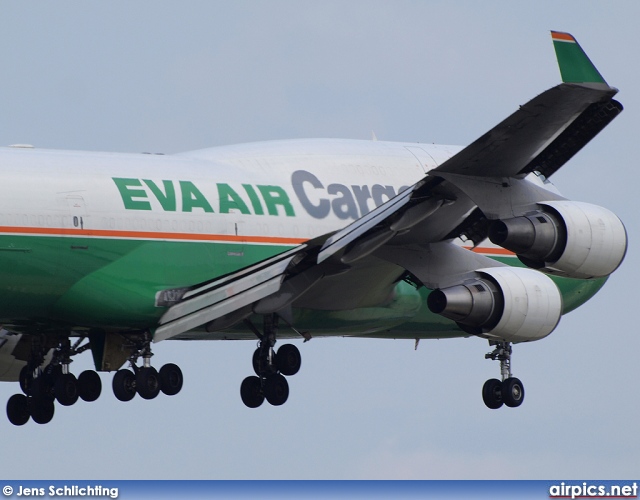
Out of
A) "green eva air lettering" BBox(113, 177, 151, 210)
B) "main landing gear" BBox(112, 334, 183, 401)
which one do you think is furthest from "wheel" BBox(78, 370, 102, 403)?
"green eva air lettering" BBox(113, 177, 151, 210)

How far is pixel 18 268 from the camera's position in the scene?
28.5m

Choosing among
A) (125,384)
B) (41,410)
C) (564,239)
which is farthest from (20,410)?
(564,239)

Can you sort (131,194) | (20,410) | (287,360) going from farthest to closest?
(20,410)
(287,360)
(131,194)

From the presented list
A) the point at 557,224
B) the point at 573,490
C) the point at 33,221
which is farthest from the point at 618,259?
the point at 33,221

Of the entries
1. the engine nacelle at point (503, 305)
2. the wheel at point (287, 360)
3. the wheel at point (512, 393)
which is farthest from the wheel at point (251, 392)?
the wheel at point (512, 393)

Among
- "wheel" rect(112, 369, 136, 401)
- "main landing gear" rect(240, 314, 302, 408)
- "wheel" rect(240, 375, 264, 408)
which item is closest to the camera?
"wheel" rect(112, 369, 136, 401)

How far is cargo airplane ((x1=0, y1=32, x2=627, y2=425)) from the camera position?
2800cm

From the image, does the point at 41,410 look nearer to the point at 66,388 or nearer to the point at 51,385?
the point at 51,385

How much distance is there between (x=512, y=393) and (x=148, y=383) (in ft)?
23.3

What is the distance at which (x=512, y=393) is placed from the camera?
3428 cm

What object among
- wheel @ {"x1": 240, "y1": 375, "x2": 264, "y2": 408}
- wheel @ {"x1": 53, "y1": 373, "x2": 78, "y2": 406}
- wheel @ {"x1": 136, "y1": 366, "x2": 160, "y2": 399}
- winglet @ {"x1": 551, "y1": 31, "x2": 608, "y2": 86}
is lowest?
wheel @ {"x1": 136, "y1": 366, "x2": 160, "y2": 399}

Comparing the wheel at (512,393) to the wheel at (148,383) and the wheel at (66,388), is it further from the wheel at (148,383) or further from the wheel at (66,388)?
the wheel at (66,388)

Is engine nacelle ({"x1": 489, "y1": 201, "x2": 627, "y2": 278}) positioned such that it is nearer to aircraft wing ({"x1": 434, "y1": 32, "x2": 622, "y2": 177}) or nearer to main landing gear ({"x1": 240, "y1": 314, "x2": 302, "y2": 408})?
aircraft wing ({"x1": 434, "y1": 32, "x2": 622, "y2": 177})

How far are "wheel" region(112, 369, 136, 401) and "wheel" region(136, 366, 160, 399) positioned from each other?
231 millimetres
